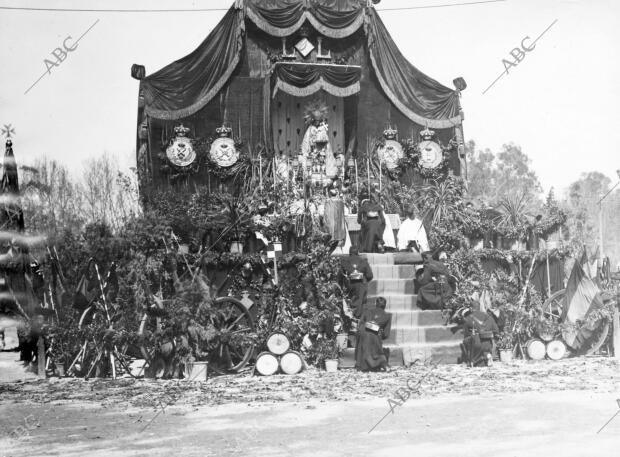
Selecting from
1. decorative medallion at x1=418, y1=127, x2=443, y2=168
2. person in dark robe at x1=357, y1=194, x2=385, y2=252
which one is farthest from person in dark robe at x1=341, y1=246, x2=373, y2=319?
decorative medallion at x1=418, y1=127, x2=443, y2=168

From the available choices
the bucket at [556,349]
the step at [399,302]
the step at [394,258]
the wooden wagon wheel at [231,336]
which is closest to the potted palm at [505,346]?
the bucket at [556,349]

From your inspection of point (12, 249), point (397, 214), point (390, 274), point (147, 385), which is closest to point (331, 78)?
point (397, 214)

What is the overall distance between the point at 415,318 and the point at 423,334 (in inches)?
15.2

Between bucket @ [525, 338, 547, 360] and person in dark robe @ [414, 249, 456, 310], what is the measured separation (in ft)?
5.58

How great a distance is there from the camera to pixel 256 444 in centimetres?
758

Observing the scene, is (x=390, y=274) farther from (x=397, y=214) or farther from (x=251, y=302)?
(x=397, y=214)

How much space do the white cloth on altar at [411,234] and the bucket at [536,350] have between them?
174 inches

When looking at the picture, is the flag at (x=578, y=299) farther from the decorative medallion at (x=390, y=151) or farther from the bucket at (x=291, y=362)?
the decorative medallion at (x=390, y=151)

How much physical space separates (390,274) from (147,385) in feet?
18.7

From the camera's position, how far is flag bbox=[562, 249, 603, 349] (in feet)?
47.9

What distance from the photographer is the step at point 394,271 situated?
15.6 meters

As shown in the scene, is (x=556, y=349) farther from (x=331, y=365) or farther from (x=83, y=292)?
(x=83, y=292)

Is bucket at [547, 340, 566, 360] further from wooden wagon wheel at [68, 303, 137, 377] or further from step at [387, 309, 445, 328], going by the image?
wooden wagon wheel at [68, 303, 137, 377]

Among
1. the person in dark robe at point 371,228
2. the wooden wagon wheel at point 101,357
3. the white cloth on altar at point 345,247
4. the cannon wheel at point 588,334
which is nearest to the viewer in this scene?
the wooden wagon wheel at point 101,357
